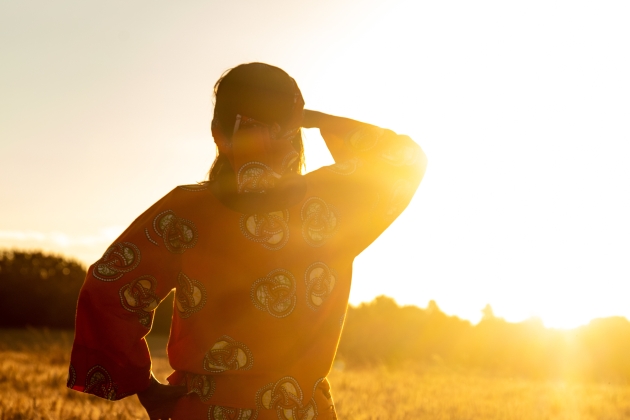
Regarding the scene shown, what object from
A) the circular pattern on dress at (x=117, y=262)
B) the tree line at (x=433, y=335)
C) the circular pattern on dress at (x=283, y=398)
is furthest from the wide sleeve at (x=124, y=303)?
the tree line at (x=433, y=335)

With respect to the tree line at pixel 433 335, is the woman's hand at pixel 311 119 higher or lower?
higher

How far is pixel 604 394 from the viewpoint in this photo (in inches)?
338

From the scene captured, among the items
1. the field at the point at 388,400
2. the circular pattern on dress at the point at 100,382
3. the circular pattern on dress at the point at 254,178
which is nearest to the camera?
the circular pattern on dress at the point at 254,178

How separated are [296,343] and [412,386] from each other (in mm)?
7164

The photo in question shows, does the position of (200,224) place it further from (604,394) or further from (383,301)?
(383,301)

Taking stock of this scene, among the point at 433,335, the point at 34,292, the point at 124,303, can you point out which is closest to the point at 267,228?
the point at 124,303

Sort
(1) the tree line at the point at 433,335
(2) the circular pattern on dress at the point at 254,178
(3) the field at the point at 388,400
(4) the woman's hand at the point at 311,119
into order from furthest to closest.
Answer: (1) the tree line at the point at 433,335
(3) the field at the point at 388,400
(4) the woman's hand at the point at 311,119
(2) the circular pattern on dress at the point at 254,178

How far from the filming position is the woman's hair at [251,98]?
77.3 inches

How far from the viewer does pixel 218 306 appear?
1.92 meters

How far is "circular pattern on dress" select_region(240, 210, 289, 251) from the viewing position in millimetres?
1920

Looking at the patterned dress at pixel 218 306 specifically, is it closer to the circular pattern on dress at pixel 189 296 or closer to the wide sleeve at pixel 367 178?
the circular pattern on dress at pixel 189 296

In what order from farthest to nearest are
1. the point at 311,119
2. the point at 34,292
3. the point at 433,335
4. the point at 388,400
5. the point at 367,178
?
the point at 433,335 < the point at 34,292 < the point at 388,400 < the point at 311,119 < the point at 367,178

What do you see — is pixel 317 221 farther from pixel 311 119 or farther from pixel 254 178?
pixel 311 119

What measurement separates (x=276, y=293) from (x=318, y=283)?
17 centimetres
